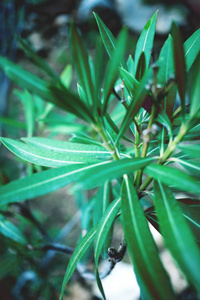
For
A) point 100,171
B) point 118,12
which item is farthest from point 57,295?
point 118,12

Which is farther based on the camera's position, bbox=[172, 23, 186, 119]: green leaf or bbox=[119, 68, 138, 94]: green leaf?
bbox=[119, 68, 138, 94]: green leaf

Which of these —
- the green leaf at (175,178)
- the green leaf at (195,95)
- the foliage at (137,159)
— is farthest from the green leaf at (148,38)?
the green leaf at (175,178)

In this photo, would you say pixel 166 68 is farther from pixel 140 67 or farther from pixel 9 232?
pixel 9 232

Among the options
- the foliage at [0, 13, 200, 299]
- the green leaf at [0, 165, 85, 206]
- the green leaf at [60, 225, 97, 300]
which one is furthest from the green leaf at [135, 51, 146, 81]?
the green leaf at [60, 225, 97, 300]

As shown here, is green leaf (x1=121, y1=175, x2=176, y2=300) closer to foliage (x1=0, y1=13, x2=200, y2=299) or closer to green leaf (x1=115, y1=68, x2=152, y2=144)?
foliage (x1=0, y1=13, x2=200, y2=299)

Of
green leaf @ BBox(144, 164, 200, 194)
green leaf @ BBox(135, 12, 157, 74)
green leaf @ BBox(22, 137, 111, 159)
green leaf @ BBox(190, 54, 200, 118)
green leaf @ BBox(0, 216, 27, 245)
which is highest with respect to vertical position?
green leaf @ BBox(135, 12, 157, 74)
